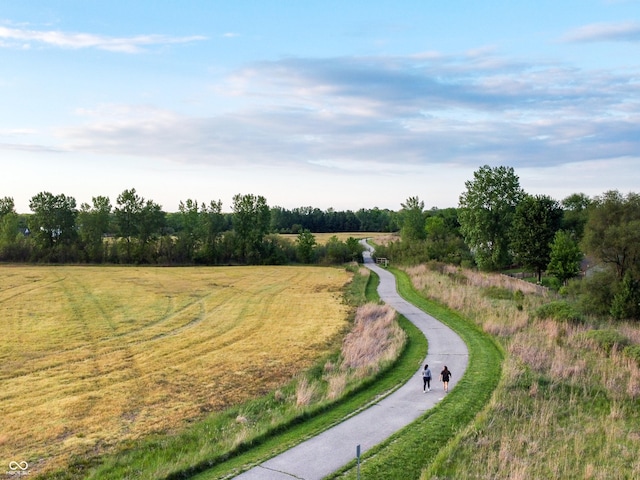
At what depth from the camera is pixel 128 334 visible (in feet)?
112

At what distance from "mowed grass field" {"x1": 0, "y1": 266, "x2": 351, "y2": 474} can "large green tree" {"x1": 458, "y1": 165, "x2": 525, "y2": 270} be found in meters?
19.6

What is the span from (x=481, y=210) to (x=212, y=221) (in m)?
46.7

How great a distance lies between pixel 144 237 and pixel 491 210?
5736cm

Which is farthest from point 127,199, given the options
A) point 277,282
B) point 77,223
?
point 277,282

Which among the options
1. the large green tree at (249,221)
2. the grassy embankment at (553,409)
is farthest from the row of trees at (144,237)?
the grassy embankment at (553,409)

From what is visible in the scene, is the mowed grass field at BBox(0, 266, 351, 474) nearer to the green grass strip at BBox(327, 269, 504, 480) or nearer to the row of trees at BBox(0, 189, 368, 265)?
the green grass strip at BBox(327, 269, 504, 480)

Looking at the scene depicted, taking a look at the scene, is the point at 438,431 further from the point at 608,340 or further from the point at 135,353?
the point at 135,353

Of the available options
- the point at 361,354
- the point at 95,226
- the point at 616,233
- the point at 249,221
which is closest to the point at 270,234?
the point at 249,221

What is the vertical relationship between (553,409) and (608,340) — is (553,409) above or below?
below

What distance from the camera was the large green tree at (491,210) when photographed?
63500mm

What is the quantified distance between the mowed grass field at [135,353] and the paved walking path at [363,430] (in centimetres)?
588

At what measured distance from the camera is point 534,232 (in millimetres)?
57281
